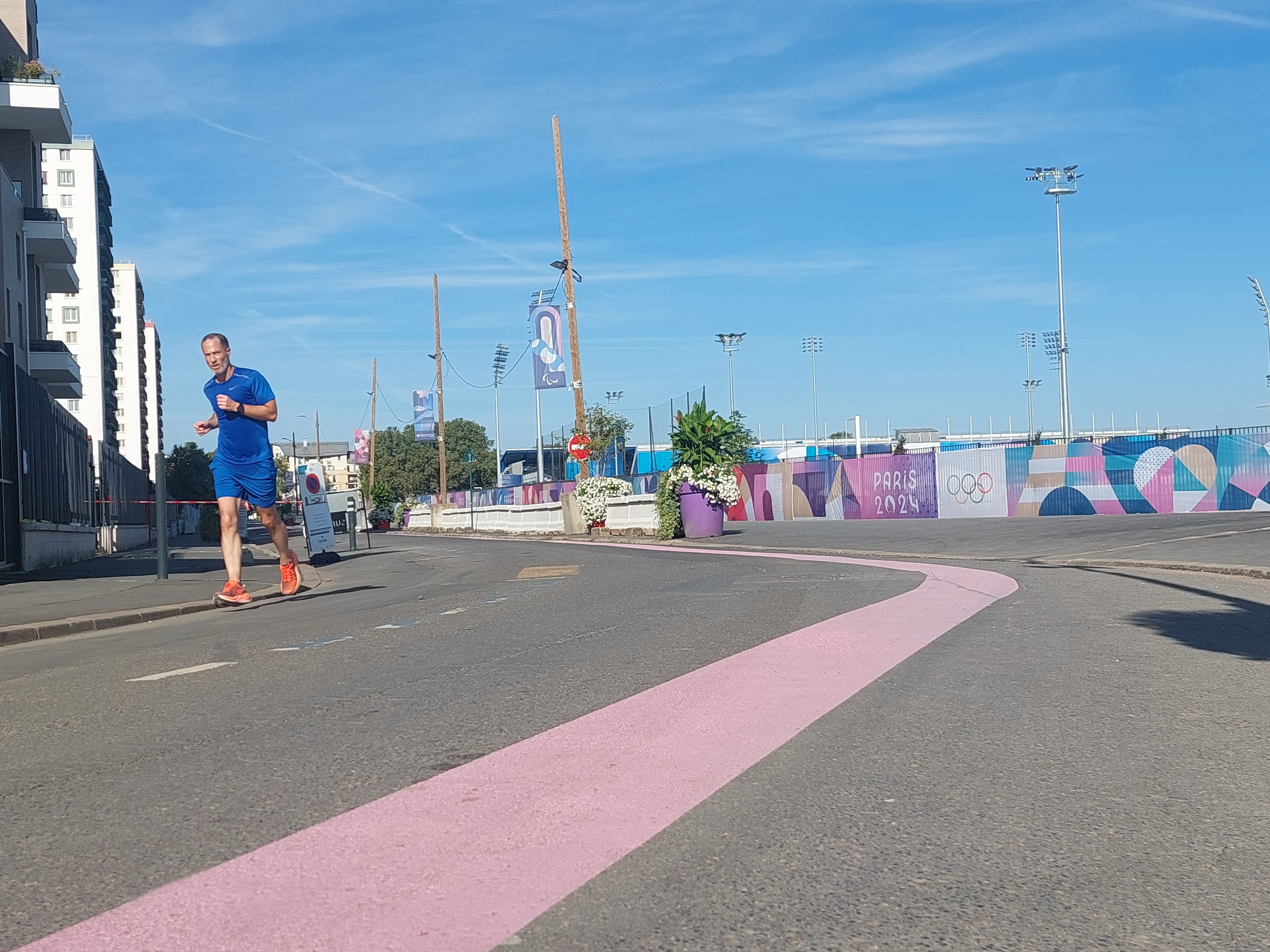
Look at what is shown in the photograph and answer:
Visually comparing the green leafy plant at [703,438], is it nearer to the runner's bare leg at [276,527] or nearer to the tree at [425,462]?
the runner's bare leg at [276,527]

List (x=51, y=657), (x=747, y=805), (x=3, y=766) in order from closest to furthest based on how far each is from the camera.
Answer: (x=747, y=805), (x=3, y=766), (x=51, y=657)

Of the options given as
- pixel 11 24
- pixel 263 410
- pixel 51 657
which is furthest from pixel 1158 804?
pixel 11 24

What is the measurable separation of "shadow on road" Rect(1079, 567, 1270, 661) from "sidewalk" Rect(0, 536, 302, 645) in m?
8.14

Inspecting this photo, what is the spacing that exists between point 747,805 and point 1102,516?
2568 cm

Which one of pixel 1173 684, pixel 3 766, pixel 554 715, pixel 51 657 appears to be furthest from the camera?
pixel 51 657

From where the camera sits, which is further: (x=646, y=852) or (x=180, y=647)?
(x=180, y=647)

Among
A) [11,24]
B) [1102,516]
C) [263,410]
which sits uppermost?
[11,24]

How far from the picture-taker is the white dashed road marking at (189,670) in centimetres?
664

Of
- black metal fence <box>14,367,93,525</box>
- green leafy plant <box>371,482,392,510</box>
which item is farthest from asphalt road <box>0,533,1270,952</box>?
green leafy plant <box>371,482,392,510</box>

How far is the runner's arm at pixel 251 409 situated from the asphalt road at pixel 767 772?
2.38 m

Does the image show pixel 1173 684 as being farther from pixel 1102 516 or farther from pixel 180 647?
pixel 1102 516

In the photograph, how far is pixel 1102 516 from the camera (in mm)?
27391

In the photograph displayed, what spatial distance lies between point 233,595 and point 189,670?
4.62 m

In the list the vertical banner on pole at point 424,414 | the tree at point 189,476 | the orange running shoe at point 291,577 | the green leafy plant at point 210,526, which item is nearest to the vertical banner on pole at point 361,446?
the vertical banner on pole at point 424,414
